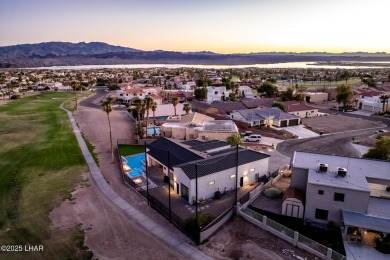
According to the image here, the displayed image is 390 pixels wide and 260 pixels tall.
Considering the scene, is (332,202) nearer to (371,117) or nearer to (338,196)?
(338,196)

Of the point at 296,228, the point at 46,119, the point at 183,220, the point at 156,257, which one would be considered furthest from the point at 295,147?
the point at 46,119

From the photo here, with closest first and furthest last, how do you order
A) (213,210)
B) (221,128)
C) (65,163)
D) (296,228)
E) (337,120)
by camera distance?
(296,228), (213,210), (65,163), (221,128), (337,120)

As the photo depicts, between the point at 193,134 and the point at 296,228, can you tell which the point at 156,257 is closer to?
the point at 296,228

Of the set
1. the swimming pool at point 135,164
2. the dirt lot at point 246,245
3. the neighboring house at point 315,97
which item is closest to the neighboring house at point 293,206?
the dirt lot at point 246,245

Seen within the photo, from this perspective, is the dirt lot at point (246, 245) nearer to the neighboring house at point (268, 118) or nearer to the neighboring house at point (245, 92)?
the neighboring house at point (268, 118)

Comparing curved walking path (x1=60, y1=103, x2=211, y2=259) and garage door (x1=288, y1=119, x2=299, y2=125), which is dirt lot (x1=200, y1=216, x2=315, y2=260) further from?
garage door (x1=288, y1=119, x2=299, y2=125)

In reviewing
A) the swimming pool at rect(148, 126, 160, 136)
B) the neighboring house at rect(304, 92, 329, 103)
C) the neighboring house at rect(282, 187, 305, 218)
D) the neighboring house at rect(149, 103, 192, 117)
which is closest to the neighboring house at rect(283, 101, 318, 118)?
the neighboring house at rect(304, 92, 329, 103)
